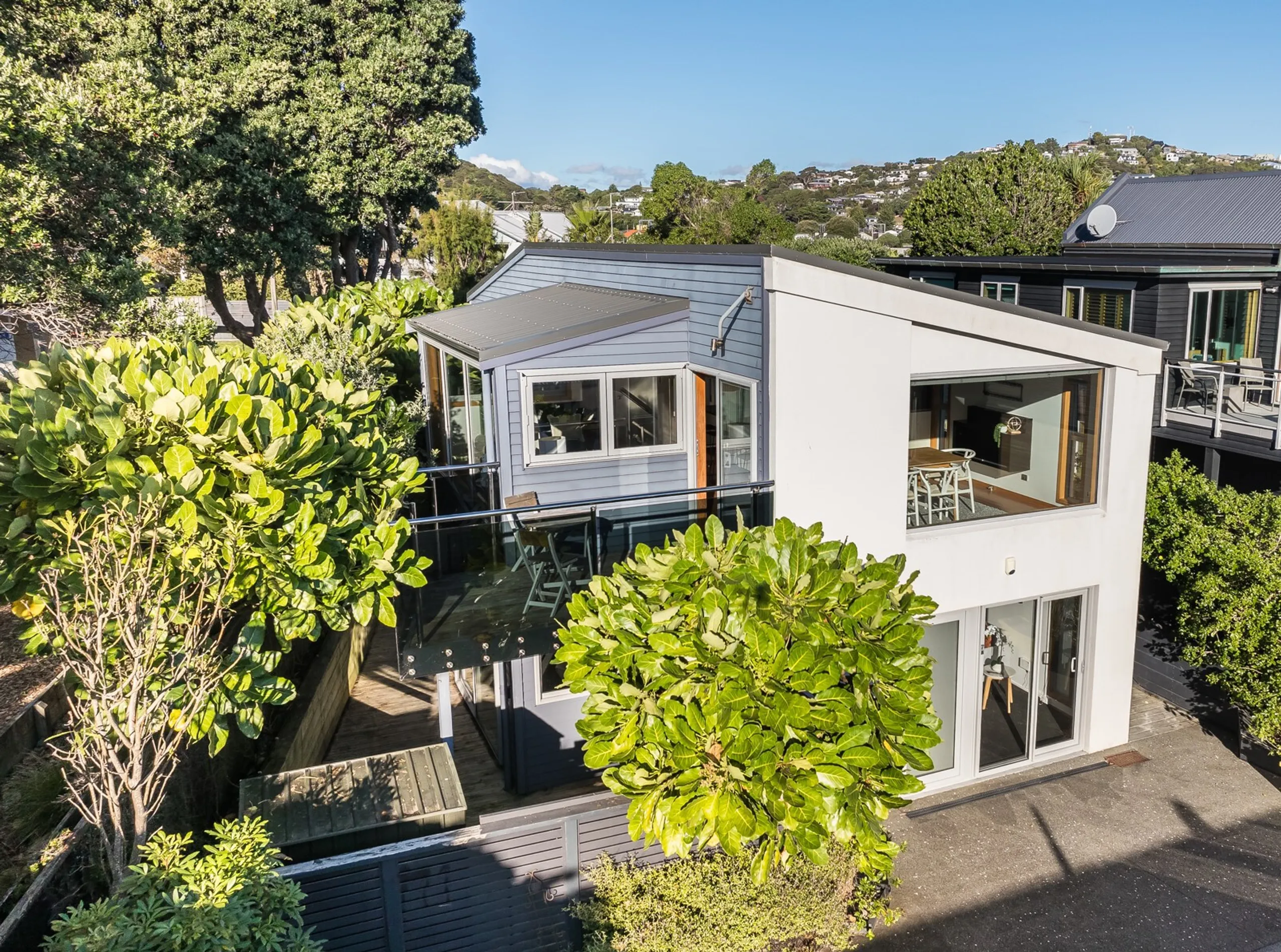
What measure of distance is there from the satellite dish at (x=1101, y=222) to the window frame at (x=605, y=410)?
1414cm

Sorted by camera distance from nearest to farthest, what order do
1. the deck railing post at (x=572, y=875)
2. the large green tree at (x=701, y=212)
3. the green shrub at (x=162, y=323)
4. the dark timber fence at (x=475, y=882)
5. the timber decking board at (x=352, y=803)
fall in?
the dark timber fence at (x=475, y=882)
the timber decking board at (x=352, y=803)
the deck railing post at (x=572, y=875)
the green shrub at (x=162, y=323)
the large green tree at (x=701, y=212)

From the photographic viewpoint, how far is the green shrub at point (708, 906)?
6.42m

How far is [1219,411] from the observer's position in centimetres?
1166

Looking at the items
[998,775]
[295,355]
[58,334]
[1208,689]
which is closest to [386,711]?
[295,355]

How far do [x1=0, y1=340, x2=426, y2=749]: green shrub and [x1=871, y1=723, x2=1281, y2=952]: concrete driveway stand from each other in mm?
5266

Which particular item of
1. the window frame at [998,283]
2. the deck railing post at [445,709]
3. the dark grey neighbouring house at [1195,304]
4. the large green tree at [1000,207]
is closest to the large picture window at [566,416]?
the deck railing post at [445,709]

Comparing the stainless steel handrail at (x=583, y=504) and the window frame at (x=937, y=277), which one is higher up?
the window frame at (x=937, y=277)

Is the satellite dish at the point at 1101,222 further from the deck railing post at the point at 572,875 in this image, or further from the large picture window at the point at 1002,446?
the deck railing post at the point at 572,875

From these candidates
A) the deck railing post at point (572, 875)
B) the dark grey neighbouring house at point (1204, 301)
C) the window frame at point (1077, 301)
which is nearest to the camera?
the deck railing post at point (572, 875)

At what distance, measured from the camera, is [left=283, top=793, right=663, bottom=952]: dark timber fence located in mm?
6305

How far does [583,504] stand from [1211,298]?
11241mm

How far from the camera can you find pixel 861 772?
542 cm

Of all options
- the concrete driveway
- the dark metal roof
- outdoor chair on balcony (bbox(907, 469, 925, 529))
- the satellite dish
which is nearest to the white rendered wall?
outdoor chair on balcony (bbox(907, 469, 925, 529))

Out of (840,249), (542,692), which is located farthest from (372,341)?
(840,249)
